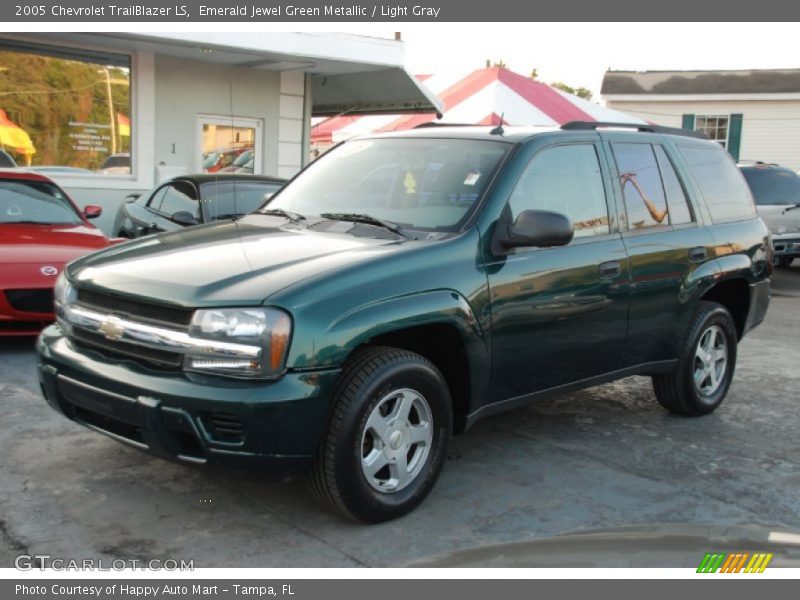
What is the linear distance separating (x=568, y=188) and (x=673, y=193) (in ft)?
3.59

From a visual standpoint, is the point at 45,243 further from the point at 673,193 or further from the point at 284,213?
the point at 673,193

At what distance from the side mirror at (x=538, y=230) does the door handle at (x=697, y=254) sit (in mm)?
1584

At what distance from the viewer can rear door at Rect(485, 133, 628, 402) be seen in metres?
4.48

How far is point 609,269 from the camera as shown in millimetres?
5000

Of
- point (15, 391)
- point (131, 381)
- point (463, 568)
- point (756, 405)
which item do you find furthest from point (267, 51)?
point (463, 568)

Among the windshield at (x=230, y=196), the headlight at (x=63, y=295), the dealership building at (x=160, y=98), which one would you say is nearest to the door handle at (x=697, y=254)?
the headlight at (x=63, y=295)

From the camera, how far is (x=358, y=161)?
525 centimetres

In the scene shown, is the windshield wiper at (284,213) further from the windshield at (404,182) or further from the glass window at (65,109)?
the glass window at (65,109)

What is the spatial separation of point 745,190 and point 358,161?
119 inches

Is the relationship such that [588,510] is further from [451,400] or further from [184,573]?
[184,573]

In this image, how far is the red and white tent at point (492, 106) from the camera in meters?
17.4

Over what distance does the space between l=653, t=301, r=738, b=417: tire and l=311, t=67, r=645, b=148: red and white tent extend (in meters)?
11.1

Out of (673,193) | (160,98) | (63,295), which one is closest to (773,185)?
(160,98)

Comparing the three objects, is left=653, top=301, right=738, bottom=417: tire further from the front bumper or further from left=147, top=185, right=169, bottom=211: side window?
left=147, top=185, right=169, bottom=211: side window
